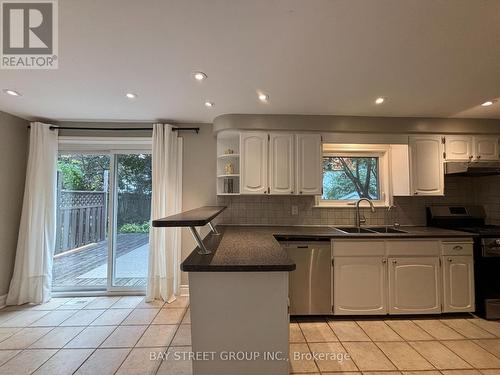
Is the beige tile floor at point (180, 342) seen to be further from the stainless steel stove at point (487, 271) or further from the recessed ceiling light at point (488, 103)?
the recessed ceiling light at point (488, 103)

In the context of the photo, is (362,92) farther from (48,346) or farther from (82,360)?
(48,346)

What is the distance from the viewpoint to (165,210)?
10.3 ft

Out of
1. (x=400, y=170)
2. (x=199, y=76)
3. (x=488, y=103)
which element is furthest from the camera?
(x=400, y=170)

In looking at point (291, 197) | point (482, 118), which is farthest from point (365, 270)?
point (482, 118)

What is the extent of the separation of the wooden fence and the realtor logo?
1882 millimetres

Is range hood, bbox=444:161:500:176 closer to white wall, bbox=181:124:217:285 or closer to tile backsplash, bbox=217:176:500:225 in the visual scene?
tile backsplash, bbox=217:176:500:225

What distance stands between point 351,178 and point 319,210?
67 cm

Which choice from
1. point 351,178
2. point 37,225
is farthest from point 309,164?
point 37,225

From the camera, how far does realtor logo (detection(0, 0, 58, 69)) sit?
137 cm

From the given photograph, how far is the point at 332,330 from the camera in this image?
8.02ft

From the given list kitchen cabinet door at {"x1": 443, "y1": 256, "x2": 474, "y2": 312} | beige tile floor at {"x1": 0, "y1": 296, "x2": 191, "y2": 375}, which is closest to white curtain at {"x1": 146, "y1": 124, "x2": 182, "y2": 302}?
beige tile floor at {"x1": 0, "y1": 296, "x2": 191, "y2": 375}

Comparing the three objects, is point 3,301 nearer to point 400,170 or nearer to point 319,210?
point 319,210

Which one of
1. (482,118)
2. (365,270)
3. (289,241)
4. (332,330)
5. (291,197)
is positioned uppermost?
(482,118)

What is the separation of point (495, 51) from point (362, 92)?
2.97 feet
